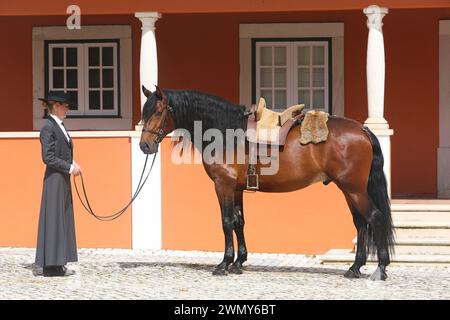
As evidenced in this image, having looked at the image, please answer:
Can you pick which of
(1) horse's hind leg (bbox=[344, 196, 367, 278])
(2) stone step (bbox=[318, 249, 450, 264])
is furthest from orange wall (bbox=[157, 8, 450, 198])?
(1) horse's hind leg (bbox=[344, 196, 367, 278])

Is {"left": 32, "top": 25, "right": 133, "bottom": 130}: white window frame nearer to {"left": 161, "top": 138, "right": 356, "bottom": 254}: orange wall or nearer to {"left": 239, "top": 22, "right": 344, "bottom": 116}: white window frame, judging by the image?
{"left": 239, "top": 22, "right": 344, "bottom": 116}: white window frame

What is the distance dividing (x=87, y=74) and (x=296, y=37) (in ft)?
10.1

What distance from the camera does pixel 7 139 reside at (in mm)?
14523

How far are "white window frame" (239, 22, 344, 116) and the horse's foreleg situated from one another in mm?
4696

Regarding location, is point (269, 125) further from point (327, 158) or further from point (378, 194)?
point (378, 194)

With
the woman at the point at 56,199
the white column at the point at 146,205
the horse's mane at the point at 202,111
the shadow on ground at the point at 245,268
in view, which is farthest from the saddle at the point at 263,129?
the white column at the point at 146,205

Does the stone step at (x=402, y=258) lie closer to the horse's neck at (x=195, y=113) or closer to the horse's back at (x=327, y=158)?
the horse's back at (x=327, y=158)

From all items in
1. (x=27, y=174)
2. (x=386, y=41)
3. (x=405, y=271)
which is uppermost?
(x=386, y=41)

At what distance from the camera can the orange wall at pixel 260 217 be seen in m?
14.0

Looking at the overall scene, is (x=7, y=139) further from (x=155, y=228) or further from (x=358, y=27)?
(x=358, y=27)

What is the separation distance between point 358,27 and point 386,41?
0.44m

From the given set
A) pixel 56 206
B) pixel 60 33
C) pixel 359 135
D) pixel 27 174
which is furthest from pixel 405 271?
pixel 60 33

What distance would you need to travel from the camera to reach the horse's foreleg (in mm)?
12055

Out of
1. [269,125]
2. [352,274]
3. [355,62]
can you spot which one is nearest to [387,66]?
[355,62]
